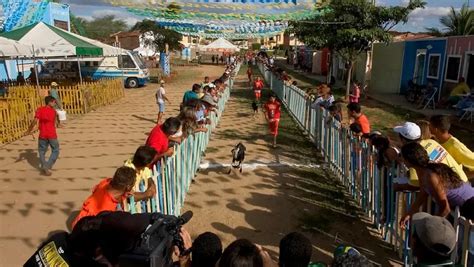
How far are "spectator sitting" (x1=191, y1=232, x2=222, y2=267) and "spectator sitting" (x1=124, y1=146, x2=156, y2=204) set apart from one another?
1561mm

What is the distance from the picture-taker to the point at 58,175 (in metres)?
7.16

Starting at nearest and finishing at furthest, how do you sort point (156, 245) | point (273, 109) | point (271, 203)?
point (156, 245)
point (271, 203)
point (273, 109)

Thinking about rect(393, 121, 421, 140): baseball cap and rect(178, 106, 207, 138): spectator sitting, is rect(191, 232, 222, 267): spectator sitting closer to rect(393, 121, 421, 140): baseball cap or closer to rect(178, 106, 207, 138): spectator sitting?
rect(393, 121, 421, 140): baseball cap

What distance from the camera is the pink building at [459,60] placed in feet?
47.6

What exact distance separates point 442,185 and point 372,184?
1783 mm

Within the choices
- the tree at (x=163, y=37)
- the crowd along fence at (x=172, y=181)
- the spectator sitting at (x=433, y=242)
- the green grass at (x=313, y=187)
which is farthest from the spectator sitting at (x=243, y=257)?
the tree at (x=163, y=37)

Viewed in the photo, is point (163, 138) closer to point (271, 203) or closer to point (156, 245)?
point (271, 203)

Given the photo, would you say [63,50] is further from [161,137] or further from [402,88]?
[402,88]

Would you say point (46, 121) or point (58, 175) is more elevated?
point (46, 121)

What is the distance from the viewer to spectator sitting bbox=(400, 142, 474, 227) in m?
3.21

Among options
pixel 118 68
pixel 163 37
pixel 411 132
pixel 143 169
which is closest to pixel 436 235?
pixel 411 132

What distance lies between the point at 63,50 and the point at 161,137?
9.59 meters

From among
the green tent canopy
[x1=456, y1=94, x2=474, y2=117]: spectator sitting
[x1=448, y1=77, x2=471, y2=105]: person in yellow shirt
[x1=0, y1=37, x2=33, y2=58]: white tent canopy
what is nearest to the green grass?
[x1=456, y1=94, x2=474, y2=117]: spectator sitting

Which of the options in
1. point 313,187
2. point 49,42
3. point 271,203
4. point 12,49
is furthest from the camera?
point 49,42
